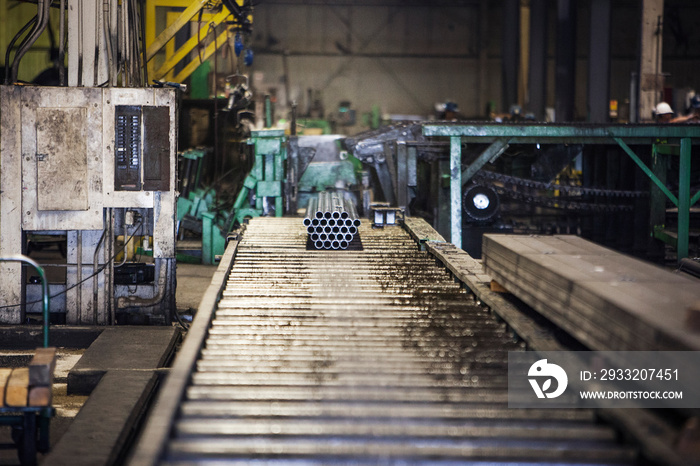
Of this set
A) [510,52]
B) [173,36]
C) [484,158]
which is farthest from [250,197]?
[510,52]

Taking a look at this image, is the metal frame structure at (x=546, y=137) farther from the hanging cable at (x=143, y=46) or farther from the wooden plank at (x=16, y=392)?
the wooden plank at (x=16, y=392)

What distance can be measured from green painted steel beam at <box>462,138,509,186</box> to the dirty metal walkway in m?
3.06

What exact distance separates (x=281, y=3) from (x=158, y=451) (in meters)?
20.0

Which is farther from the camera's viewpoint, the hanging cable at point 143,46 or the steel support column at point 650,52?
the steel support column at point 650,52

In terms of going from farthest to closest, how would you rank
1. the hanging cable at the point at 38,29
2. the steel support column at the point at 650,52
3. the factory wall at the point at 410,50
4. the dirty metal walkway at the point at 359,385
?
1. the factory wall at the point at 410,50
2. the steel support column at the point at 650,52
3. the hanging cable at the point at 38,29
4. the dirty metal walkway at the point at 359,385

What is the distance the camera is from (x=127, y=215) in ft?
20.9

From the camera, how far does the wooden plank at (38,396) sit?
12.7 feet

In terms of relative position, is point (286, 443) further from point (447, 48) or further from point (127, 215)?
point (447, 48)

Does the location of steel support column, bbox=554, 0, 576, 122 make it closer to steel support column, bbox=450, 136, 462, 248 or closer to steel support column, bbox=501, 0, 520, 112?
steel support column, bbox=501, 0, 520, 112

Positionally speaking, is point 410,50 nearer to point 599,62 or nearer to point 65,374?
point 599,62

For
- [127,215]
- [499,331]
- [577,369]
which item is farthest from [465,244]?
[577,369]

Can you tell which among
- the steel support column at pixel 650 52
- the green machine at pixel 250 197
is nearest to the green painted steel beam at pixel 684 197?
the steel support column at pixel 650 52

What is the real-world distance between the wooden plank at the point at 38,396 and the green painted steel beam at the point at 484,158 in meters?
5.37

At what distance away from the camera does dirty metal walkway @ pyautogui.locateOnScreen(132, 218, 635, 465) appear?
9.60 ft
